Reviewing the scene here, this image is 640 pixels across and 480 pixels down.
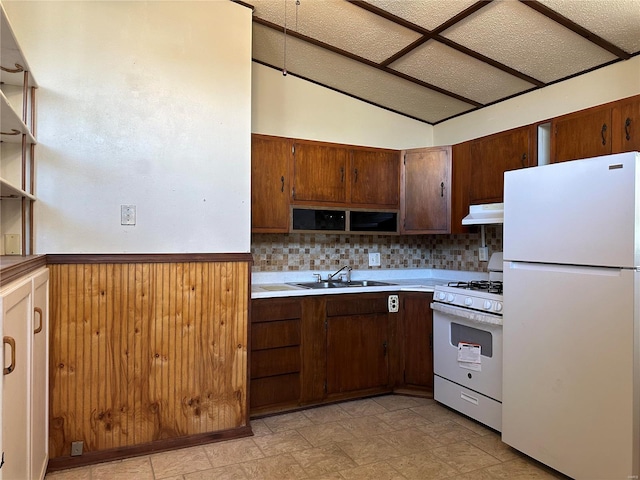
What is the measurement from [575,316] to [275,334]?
1.86m

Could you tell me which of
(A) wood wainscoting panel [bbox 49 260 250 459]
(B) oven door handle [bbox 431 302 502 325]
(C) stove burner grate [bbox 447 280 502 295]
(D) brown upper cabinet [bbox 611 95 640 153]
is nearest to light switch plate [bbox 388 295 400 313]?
(B) oven door handle [bbox 431 302 502 325]

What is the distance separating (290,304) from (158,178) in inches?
49.0

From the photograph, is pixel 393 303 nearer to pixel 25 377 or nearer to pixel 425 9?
pixel 425 9

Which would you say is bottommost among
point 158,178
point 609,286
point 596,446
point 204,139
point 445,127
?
point 596,446

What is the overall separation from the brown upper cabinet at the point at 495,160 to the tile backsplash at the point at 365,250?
434mm

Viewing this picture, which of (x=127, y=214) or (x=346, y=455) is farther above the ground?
(x=127, y=214)

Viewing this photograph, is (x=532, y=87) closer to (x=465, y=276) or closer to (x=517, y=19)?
(x=517, y=19)

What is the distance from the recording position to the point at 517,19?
8.06 feet

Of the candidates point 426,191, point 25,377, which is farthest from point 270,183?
point 25,377

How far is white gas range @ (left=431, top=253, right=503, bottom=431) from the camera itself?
271cm

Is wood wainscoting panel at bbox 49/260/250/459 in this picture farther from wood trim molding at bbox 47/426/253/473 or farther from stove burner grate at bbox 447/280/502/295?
stove burner grate at bbox 447/280/502/295

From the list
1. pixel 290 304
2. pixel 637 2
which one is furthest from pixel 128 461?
pixel 637 2

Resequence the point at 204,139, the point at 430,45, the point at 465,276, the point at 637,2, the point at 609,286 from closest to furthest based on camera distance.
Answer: the point at 609,286, the point at 637,2, the point at 204,139, the point at 430,45, the point at 465,276

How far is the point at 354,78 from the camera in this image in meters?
3.55
